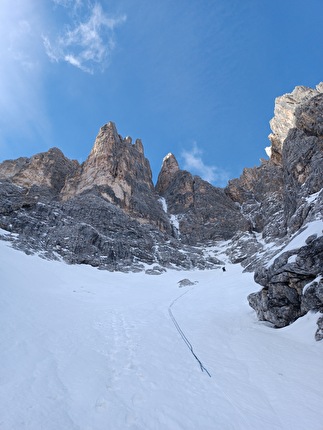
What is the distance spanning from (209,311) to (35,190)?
73.9 meters

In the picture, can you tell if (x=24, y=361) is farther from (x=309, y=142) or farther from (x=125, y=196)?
(x=125, y=196)

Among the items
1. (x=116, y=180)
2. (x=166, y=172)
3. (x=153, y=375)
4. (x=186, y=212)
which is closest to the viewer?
(x=153, y=375)

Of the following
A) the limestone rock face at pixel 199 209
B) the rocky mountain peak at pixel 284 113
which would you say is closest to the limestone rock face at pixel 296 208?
the rocky mountain peak at pixel 284 113

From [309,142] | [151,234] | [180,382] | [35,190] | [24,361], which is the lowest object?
[180,382]

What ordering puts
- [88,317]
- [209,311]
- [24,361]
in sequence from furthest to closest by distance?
[209,311], [88,317], [24,361]

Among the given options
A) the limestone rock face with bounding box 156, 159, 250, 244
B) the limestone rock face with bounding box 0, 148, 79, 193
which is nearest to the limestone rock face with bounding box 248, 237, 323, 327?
the limestone rock face with bounding box 156, 159, 250, 244

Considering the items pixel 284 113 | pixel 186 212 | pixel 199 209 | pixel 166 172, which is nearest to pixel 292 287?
pixel 284 113

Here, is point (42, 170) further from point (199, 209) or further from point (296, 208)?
point (296, 208)

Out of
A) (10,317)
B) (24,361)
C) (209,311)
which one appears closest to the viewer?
(24,361)

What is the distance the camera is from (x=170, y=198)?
100 metres

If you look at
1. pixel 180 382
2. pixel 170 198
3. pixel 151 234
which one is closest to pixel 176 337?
pixel 180 382

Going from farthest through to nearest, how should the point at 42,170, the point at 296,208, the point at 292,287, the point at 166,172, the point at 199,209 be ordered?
the point at 166,172 → the point at 199,209 → the point at 42,170 → the point at 296,208 → the point at 292,287

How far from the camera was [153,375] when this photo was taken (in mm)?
5625

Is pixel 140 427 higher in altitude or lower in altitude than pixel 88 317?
lower
